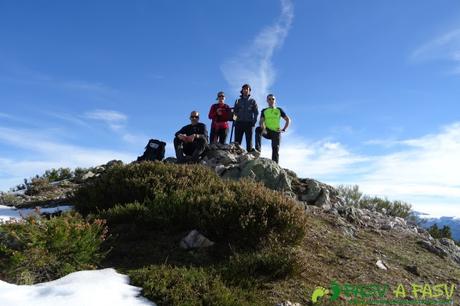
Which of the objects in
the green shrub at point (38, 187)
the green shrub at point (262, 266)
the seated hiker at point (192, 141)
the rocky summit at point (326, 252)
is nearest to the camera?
the green shrub at point (262, 266)

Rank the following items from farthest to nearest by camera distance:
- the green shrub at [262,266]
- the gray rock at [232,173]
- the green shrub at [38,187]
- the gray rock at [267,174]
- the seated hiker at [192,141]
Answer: the green shrub at [38,187]
the seated hiker at [192,141]
the gray rock at [232,173]
the gray rock at [267,174]
the green shrub at [262,266]

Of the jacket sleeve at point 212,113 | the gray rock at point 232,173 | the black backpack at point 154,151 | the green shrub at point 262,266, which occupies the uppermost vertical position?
the jacket sleeve at point 212,113

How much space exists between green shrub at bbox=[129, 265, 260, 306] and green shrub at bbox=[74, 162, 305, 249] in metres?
1.17

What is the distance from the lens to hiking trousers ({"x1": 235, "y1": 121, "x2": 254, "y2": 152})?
13.9 metres

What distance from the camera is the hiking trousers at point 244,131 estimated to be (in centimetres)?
1394

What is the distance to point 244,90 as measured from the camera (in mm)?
13836

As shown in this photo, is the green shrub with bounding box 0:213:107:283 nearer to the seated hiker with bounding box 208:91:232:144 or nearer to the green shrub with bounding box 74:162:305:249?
the green shrub with bounding box 74:162:305:249

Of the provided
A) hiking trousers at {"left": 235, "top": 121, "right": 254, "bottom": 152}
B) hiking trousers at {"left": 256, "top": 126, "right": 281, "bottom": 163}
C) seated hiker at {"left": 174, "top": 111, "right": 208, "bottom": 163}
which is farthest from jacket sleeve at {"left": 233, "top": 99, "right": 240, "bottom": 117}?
seated hiker at {"left": 174, "top": 111, "right": 208, "bottom": 163}

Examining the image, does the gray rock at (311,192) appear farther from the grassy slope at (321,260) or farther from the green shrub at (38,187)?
the green shrub at (38,187)

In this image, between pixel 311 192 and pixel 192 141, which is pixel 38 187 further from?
pixel 311 192

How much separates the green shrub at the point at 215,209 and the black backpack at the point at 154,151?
13.5 ft

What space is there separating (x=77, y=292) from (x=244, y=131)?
32.1ft

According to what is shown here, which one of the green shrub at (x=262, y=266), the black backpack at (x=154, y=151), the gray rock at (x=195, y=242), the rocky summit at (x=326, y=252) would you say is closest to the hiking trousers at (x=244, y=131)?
the rocky summit at (x=326, y=252)

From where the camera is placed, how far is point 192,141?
496 inches
